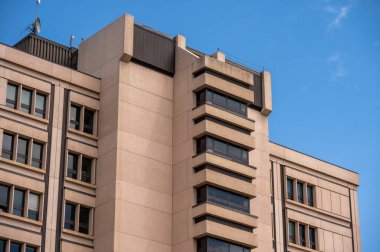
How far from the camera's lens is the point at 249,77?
95875 millimetres

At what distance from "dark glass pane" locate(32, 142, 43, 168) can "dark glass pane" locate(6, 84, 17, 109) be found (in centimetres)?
382

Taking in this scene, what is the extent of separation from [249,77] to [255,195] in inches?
464

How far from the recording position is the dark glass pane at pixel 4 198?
81.9m

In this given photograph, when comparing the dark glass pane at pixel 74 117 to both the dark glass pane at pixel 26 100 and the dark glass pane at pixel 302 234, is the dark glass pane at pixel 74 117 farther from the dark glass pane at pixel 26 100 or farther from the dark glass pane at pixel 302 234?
the dark glass pane at pixel 302 234

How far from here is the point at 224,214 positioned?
87.8 metres

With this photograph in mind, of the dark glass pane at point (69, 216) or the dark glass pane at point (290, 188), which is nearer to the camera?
the dark glass pane at point (69, 216)

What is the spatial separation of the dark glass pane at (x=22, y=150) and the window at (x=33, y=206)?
3.14 m

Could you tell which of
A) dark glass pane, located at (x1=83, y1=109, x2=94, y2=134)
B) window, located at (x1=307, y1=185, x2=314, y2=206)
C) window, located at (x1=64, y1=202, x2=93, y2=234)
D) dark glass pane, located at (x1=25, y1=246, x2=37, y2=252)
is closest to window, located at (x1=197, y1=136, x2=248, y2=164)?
dark glass pane, located at (x1=83, y1=109, x2=94, y2=134)

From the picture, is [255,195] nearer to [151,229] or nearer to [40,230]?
[151,229]

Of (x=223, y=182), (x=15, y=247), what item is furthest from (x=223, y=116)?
(x=15, y=247)

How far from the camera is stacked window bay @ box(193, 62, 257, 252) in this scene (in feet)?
286

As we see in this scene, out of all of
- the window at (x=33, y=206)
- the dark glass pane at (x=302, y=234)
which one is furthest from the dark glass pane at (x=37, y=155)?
the dark glass pane at (x=302, y=234)

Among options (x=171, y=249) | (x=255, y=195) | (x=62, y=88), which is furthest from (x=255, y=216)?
(x=62, y=88)

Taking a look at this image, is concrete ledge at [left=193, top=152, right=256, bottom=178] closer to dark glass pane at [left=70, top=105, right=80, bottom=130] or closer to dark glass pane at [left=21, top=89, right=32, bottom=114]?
dark glass pane at [left=70, top=105, right=80, bottom=130]
